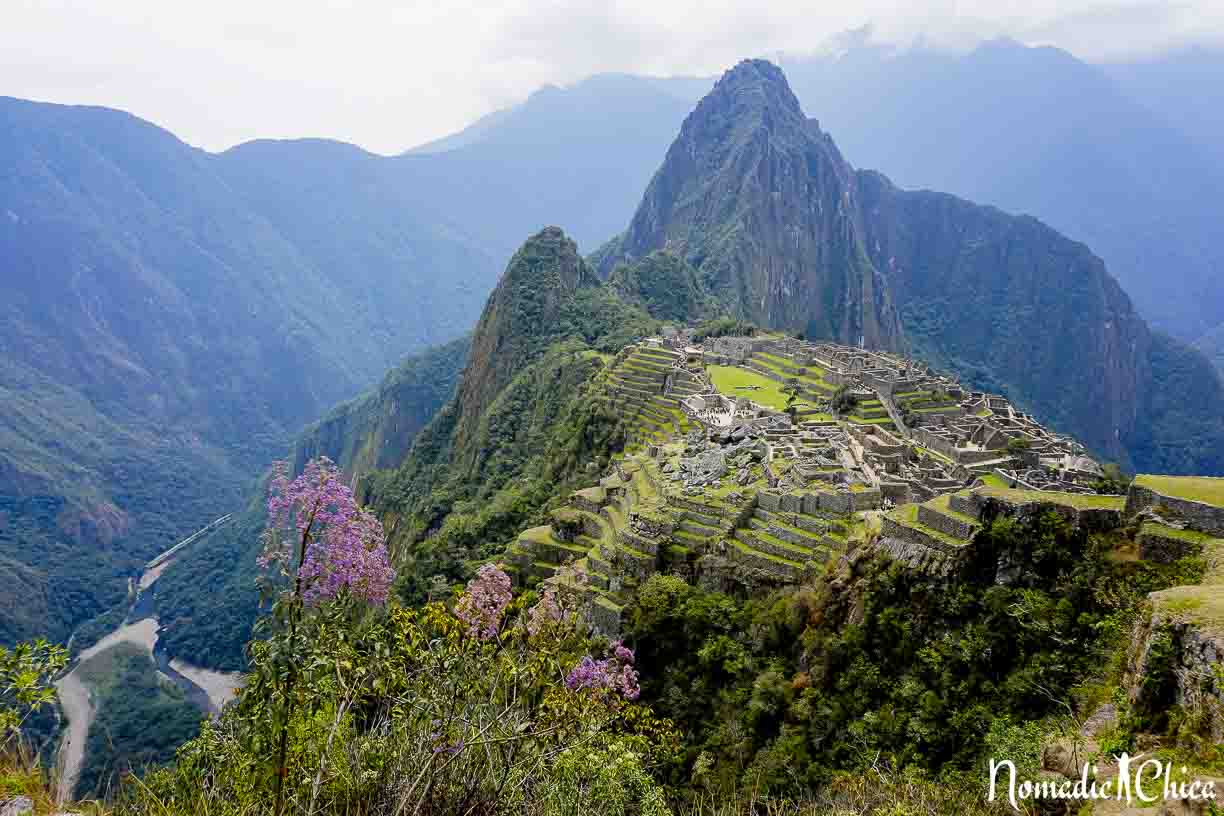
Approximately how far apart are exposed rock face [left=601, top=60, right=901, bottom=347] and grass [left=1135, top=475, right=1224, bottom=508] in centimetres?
12695

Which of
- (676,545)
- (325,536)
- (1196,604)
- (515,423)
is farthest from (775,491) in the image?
(515,423)

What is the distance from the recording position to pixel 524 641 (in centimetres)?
1074

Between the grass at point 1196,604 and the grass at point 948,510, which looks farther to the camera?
the grass at point 948,510

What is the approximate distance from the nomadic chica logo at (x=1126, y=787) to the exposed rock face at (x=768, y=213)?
133822 millimetres

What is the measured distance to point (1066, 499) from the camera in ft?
50.9

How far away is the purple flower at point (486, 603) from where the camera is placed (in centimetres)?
866

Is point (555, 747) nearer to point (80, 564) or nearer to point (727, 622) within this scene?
point (727, 622)

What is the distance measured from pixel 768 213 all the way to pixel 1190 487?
15516 centimetres

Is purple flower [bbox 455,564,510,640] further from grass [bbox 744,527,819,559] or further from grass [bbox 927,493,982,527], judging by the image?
grass [bbox 744,527,819,559]

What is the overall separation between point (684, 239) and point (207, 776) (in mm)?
154076

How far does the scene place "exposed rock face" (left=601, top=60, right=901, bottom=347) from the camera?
503 feet

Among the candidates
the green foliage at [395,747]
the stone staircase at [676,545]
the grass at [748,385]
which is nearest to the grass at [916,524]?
the stone staircase at [676,545]

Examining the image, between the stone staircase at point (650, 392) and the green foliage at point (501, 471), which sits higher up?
the stone staircase at point (650, 392)

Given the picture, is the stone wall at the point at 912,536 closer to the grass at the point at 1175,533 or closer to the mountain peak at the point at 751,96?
the grass at the point at 1175,533
